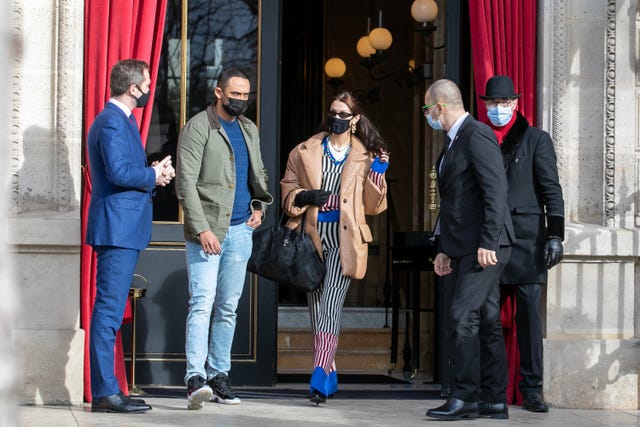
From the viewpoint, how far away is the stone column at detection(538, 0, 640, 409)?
6703 mm

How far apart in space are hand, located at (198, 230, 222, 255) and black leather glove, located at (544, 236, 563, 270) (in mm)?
1974

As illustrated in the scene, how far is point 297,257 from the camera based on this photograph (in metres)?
6.36

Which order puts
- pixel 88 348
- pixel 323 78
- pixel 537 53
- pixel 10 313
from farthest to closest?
pixel 323 78
pixel 537 53
pixel 88 348
pixel 10 313

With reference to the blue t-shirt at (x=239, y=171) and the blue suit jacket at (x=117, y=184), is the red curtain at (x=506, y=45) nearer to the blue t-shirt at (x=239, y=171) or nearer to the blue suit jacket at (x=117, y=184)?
the blue t-shirt at (x=239, y=171)

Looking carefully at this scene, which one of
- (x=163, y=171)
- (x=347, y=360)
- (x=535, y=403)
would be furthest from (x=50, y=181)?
(x=347, y=360)

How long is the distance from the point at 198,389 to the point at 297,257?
3.41 ft

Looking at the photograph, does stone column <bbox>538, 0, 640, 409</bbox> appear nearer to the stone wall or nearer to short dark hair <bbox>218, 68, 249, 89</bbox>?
short dark hair <bbox>218, 68, 249, 89</bbox>

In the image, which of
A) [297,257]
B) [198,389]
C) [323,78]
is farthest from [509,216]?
[323,78]

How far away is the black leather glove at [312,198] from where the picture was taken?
640 centimetres

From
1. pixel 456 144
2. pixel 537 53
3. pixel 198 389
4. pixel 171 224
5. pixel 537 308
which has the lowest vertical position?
pixel 198 389

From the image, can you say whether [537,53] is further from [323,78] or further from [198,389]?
[323,78]

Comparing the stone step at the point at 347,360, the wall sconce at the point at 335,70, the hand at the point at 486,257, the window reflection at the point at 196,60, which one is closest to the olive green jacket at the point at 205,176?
the window reflection at the point at 196,60

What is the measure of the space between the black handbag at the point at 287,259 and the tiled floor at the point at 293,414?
0.76 m

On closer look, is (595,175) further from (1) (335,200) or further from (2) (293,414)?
(2) (293,414)
